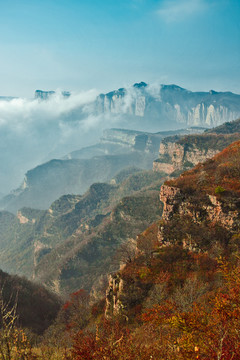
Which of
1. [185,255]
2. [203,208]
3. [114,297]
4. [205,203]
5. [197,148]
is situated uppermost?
[205,203]

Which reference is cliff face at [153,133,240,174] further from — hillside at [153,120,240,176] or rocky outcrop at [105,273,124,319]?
rocky outcrop at [105,273,124,319]

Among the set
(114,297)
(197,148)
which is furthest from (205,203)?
(197,148)

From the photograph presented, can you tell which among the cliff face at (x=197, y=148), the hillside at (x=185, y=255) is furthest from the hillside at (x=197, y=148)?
the hillside at (x=185, y=255)

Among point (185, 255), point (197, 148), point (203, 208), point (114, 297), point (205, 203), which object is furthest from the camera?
point (197, 148)

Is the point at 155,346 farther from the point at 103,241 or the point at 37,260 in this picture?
the point at 37,260

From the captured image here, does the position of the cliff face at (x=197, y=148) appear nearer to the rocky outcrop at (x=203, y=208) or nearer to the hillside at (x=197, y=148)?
the hillside at (x=197, y=148)

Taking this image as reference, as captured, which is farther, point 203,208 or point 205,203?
point 203,208

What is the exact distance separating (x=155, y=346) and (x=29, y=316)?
6162cm

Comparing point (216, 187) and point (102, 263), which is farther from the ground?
point (216, 187)

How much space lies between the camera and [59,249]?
144125 mm

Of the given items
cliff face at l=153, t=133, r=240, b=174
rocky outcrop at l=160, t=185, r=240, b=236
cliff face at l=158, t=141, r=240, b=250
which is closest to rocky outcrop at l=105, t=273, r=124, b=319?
cliff face at l=158, t=141, r=240, b=250

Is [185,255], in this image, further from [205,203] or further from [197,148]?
[197,148]

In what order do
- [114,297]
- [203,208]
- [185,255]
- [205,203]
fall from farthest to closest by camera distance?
1. [203,208]
2. [205,203]
3. [185,255]
4. [114,297]

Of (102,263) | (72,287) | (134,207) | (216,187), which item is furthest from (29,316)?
(134,207)
